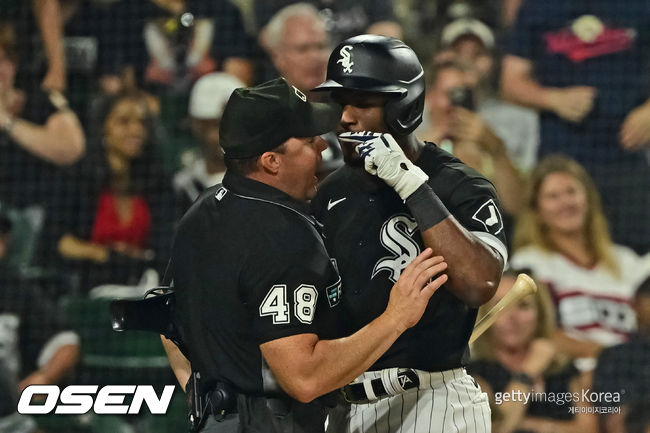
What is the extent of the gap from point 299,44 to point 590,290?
74.9 inches

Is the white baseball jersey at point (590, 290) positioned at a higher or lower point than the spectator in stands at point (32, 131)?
lower

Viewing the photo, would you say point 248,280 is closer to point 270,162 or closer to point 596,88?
point 270,162

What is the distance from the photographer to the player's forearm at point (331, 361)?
176 cm

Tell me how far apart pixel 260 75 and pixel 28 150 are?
4.36 feet

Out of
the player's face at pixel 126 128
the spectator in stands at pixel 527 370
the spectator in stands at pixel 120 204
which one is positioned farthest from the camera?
the player's face at pixel 126 128

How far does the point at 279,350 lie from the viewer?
1.76 meters

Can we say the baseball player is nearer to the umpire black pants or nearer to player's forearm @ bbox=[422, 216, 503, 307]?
player's forearm @ bbox=[422, 216, 503, 307]

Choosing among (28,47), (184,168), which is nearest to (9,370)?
(184,168)

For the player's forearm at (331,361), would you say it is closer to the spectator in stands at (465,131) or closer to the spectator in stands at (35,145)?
the spectator in stands at (465,131)

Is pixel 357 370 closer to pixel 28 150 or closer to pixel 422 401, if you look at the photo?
pixel 422 401

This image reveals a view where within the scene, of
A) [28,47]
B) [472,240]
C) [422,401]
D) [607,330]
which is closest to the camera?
[472,240]

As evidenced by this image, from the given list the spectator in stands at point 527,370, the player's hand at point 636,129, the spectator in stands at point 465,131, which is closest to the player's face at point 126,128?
the spectator in stands at point 465,131

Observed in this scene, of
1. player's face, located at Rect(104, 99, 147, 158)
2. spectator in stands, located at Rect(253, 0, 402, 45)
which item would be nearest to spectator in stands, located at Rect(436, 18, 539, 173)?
spectator in stands, located at Rect(253, 0, 402, 45)

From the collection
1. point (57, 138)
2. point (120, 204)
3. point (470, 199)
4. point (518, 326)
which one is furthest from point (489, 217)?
point (57, 138)
